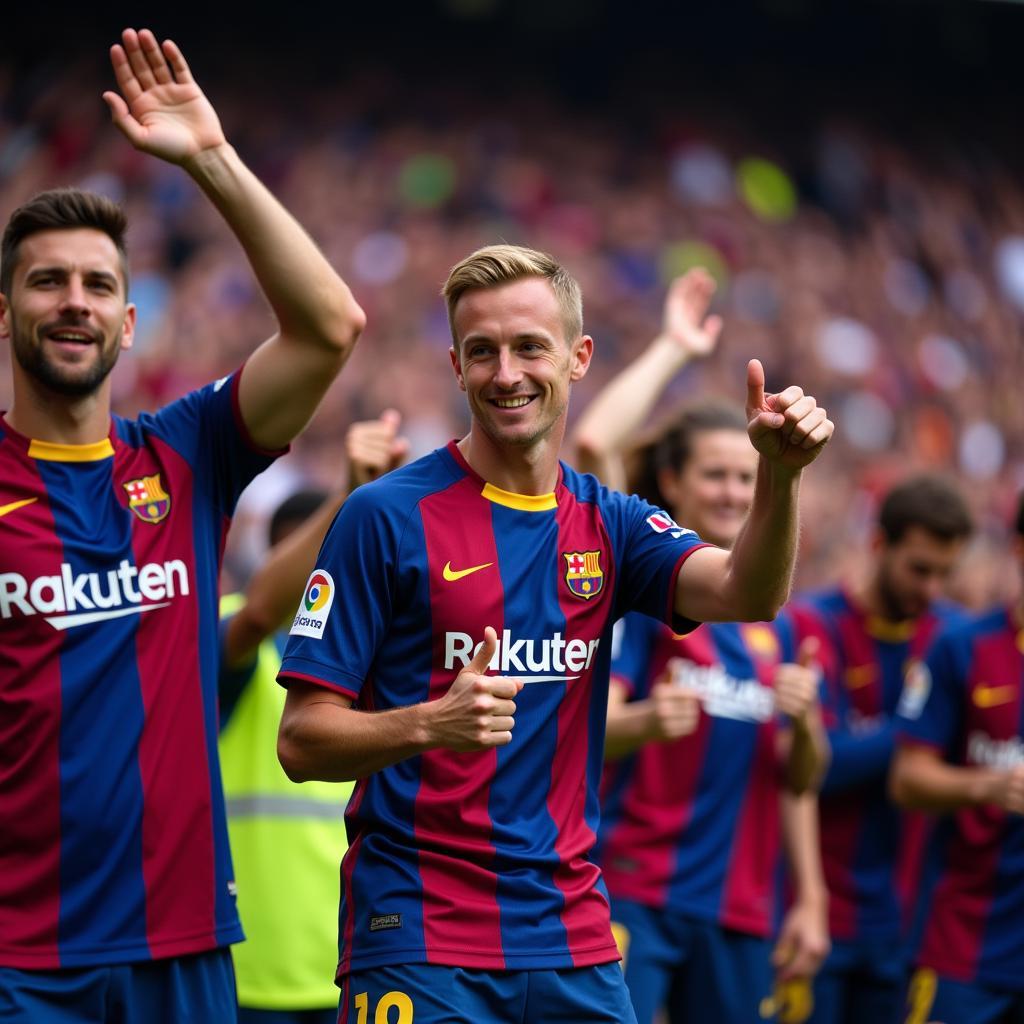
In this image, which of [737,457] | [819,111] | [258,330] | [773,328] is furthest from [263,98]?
[737,457]

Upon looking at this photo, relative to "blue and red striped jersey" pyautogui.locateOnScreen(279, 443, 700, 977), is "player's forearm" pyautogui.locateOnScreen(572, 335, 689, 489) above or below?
above

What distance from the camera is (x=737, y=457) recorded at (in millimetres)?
5645

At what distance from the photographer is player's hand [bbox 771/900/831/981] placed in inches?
233

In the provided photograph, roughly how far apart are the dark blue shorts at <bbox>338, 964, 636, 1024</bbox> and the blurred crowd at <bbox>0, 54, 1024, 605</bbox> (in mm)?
8608

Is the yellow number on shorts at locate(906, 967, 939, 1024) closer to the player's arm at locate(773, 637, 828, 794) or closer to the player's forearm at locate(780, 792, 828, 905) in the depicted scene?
the player's forearm at locate(780, 792, 828, 905)

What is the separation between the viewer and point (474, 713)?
3.16 metres

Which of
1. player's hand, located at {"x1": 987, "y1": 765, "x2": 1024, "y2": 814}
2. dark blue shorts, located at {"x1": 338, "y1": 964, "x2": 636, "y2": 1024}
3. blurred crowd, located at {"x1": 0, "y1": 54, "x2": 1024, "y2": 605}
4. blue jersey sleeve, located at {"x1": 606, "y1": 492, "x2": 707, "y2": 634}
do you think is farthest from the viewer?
blurred crowd, located at {"x1": 0, "y1": 54, "x2": 1024, "y2": 605}

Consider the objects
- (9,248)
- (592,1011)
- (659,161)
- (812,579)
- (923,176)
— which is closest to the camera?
(592,1011)

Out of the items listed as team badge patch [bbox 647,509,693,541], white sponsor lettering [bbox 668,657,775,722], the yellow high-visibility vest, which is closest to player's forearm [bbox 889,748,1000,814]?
white sponsor lettering [bbox 668,657,775,722]

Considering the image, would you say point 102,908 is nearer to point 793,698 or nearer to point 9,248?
point 9,248

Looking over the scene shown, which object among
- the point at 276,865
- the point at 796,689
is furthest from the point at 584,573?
the point at 796,689

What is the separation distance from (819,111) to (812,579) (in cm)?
868

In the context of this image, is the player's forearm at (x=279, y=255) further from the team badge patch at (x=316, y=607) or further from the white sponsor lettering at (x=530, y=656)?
the white sponsor lettering at (x=530, y=656)

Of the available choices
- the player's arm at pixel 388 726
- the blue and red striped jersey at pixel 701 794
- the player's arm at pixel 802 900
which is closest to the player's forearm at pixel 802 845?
the player's arm at pixel 802 900
